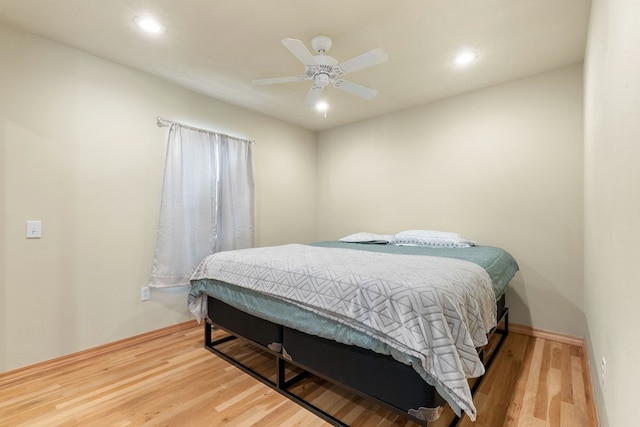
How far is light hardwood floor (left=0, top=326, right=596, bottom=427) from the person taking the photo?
1.60 metres

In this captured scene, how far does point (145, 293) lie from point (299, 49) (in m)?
2.47

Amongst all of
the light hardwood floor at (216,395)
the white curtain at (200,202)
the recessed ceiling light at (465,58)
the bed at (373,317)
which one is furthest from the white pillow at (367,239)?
the recessed ceiling light at (465,58)

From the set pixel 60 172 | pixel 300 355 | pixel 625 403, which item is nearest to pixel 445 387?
pixel 625 403

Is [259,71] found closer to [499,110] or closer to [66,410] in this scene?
[499,110]

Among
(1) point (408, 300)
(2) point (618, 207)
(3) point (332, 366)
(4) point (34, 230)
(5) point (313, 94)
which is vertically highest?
(5) point (313, 94)

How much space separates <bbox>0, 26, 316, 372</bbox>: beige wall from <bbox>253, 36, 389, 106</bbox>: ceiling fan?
1.39 meters

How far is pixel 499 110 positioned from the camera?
115 inches

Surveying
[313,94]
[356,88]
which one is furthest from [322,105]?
[356,88]

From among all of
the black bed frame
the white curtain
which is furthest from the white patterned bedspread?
the white curtain

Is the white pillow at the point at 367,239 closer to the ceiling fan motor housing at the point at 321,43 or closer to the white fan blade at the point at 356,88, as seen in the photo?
the white fan blade at the point at 356,88

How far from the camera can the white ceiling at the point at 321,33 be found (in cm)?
187

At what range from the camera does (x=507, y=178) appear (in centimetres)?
287

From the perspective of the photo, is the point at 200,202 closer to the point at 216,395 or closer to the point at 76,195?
the point at 76,195

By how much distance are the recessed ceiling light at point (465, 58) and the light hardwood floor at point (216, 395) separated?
245cm
